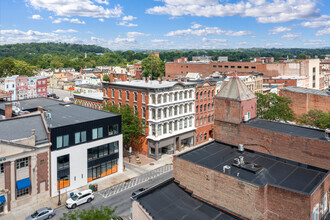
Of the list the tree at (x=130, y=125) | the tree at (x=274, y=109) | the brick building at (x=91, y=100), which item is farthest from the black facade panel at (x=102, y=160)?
the tree at (x=274, y=109)

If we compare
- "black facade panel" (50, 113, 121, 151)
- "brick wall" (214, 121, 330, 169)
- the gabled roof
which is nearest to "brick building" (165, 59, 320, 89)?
"black facade panel" (50, 113, 121, 151)

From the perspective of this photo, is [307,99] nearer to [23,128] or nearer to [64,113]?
[64,113]

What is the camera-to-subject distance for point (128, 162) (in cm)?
5128

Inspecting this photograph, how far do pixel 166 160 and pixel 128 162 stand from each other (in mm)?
7166

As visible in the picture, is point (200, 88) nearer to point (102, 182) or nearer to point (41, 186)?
point (102, 182)

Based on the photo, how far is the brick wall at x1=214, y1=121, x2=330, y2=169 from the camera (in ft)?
79.0

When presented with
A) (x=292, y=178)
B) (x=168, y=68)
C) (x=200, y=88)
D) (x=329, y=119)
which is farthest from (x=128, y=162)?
(x=168, y=68)

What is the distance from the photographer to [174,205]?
2302 centimetres

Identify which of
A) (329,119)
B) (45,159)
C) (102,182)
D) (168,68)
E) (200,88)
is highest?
(168,68)

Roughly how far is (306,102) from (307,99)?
0.85 meters

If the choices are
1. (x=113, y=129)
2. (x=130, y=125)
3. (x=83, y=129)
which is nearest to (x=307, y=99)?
(x=130, y=125)

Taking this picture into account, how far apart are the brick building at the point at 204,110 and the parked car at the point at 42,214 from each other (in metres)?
35.3

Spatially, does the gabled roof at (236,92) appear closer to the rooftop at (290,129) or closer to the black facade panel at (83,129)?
the rooftop at (290,129)

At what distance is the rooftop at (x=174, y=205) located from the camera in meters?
21.7
